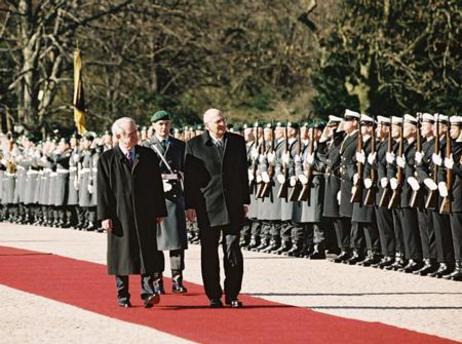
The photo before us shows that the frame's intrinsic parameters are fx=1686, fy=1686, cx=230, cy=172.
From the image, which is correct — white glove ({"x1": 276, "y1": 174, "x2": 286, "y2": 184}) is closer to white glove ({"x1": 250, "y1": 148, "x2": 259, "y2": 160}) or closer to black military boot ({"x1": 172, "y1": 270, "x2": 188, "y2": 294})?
white glove ({"x1": 250, "y1": 148, "x2": 259, "y2": 160})

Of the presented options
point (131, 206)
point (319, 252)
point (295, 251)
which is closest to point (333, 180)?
point (319, 252)

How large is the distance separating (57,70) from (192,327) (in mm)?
35731

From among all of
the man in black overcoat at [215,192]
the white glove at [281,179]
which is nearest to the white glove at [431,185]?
the man in black overcoat at [215,192]

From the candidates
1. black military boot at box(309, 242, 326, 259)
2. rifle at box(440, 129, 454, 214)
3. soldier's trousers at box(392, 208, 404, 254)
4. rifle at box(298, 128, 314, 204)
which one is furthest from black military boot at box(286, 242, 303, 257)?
rifle at box(440, 129, 454, 214)

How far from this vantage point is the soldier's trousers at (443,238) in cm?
1795

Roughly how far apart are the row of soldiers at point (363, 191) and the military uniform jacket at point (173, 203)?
295 cm

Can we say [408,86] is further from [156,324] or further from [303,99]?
[156,324]

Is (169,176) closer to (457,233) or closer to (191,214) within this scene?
(191,214)

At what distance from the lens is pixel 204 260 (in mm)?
14828

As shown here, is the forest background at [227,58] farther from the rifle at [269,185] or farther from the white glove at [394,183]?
the white glove at [394,183]

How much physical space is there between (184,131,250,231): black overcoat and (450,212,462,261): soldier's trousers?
348 centimetres

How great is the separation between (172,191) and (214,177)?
1.55 metres

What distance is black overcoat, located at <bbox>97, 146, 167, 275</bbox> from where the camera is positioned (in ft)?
48.3

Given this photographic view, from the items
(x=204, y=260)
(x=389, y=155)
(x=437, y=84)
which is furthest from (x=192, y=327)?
(x=437, y=84)
